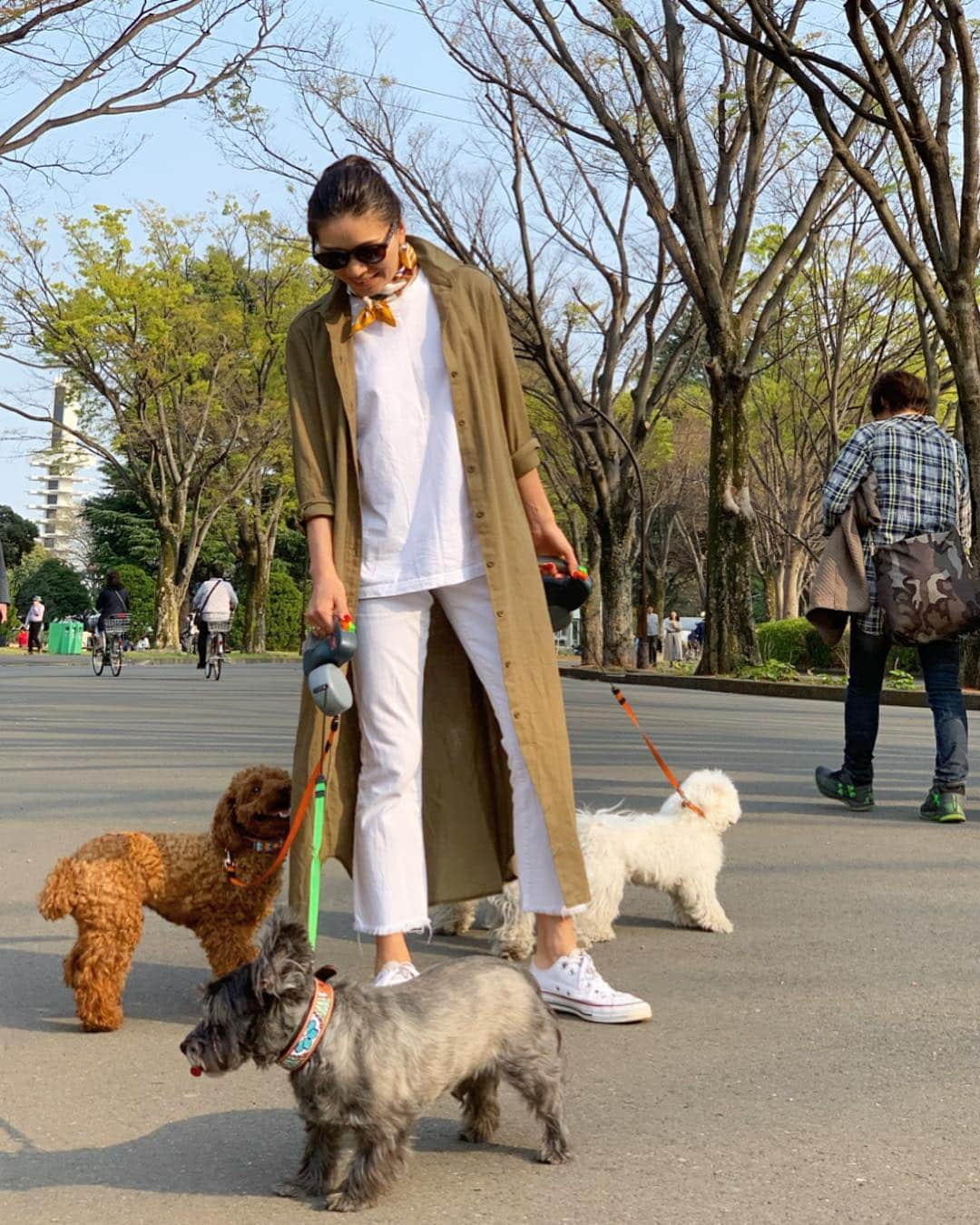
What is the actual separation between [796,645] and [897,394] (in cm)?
2269

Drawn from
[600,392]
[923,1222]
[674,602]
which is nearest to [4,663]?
[600,392]

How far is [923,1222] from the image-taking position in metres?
2.48

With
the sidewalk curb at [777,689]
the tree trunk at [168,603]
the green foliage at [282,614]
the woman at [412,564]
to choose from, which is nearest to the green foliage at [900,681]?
the sidewalk curb at [777,689]

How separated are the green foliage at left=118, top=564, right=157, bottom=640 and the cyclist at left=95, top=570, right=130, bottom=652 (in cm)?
3142

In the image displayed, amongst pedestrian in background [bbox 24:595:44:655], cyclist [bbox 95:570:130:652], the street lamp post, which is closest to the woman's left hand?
cyclist [bbox 95:570:130:652]

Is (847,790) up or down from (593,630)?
down

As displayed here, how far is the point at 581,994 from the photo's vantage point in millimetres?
3695

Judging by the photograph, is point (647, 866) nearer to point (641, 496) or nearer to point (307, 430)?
point (307, 430)

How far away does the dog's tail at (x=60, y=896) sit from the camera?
12.0 ft

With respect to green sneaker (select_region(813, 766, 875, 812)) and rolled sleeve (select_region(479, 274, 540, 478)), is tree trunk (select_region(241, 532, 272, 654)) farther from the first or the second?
rolled sleeve (select_region(479, 274, 540, 478))

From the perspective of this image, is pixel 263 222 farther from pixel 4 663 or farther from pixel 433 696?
pixel 433 696

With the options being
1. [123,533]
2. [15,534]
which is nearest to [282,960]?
[123,533]

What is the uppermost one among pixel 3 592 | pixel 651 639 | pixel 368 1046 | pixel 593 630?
pixel 593 630

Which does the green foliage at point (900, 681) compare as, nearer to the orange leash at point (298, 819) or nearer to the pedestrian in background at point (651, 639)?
the pedestrian in background at point (651, 639)
